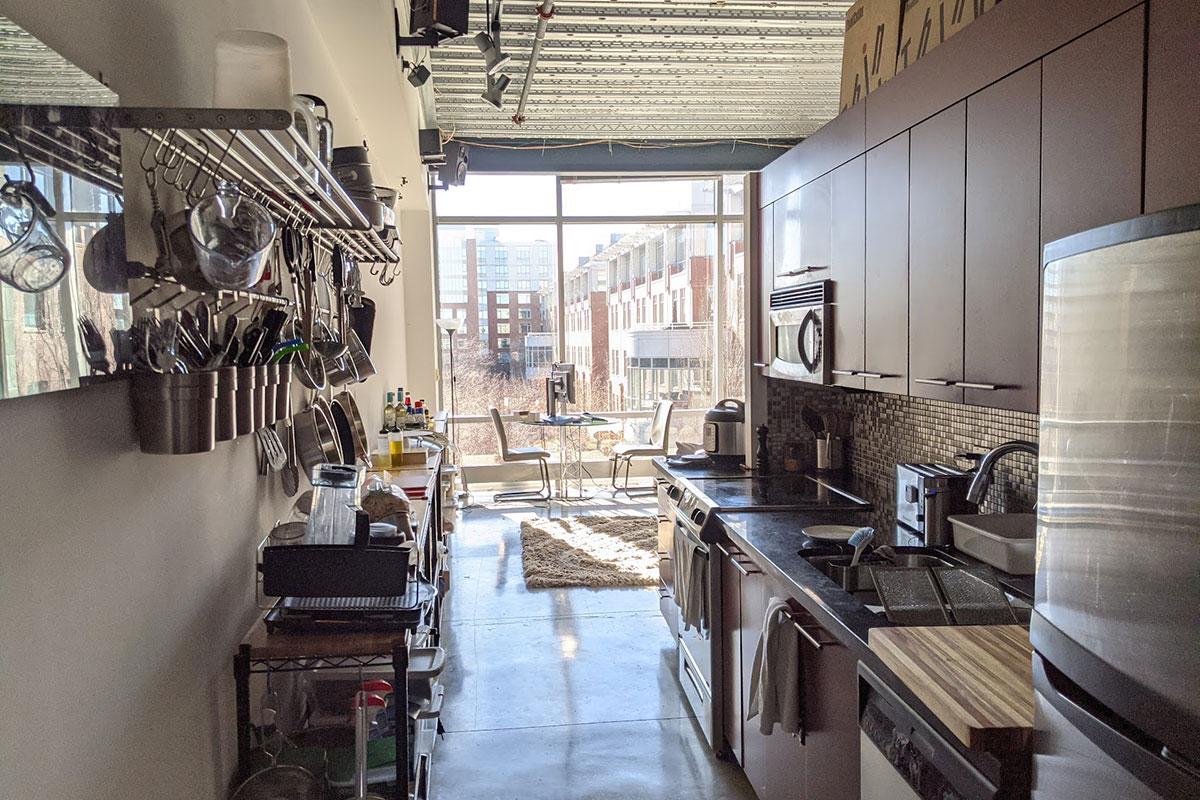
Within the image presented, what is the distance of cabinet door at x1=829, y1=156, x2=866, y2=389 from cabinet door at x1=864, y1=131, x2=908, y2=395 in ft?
0.15

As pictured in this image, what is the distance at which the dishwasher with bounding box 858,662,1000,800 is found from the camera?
1.24 meters

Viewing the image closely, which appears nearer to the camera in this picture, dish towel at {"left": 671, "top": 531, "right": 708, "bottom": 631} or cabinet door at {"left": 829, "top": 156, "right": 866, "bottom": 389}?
cabinet door at {"left": 829, "top": 156, "right": 866, "bottom": 389}

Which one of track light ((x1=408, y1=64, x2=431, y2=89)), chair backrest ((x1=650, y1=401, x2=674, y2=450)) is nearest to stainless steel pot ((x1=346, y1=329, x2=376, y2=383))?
track light ((x1=408, y1=64, x2=431, y2=89))

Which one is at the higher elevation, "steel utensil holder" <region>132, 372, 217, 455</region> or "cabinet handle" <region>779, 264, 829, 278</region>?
"cabinet handle" <region>779, 264, 829, 278</region>

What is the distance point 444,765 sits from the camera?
3025 mm

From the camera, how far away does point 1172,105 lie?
136 centimetres

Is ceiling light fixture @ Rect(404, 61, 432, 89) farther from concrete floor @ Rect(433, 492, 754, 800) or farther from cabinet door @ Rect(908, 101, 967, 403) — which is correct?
concrete floor @ Rect(433, 492, 754, 800)

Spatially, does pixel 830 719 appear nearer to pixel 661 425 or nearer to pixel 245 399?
pixel 245 399

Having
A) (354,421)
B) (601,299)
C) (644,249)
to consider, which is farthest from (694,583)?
(644,249)

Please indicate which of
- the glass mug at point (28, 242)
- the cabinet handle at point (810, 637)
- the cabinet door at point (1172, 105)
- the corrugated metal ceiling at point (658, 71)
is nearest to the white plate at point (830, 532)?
the cabinet handle at point (810, 637)

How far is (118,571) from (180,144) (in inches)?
28.6

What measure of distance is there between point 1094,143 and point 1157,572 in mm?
1143

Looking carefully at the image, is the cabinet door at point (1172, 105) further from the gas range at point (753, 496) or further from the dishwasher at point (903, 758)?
the gas range at point (753, 496)

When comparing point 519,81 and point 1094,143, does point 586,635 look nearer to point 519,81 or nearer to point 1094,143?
point 1094,143
